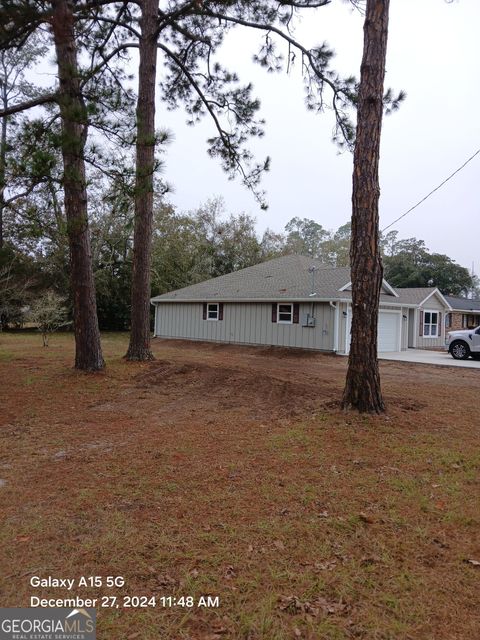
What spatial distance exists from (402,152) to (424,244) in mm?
34272

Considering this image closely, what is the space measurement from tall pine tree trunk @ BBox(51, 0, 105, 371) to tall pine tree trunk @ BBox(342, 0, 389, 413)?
3750mm

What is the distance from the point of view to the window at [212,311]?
19.8 meters

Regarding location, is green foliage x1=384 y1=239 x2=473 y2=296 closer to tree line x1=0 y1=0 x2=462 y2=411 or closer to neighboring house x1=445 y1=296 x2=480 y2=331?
neighboring house x1=445 y1=296 x2=480 y2=331

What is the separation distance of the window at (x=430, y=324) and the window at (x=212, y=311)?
1082cm

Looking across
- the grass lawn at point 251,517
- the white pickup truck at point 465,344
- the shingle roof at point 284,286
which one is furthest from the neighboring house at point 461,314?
the grass lawn at point 251,517

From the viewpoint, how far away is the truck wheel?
52.5 feet

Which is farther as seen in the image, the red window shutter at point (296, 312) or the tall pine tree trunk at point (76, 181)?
the red window shutter at point (296, 312)

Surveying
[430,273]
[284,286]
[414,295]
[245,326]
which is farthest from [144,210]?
[430,273]

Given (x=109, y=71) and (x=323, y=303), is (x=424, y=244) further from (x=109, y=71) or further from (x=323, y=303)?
(x=109, y=71)

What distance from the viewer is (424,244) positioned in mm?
46000

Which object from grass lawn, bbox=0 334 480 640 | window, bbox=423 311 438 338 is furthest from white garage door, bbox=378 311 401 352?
grass lawn, bbox=0 334 480 640

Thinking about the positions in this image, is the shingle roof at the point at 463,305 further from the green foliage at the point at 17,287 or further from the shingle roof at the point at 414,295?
the green foliage at the point at 17,287

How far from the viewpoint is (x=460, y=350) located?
16.2 m

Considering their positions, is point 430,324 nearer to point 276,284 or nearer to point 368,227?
point 276,284
